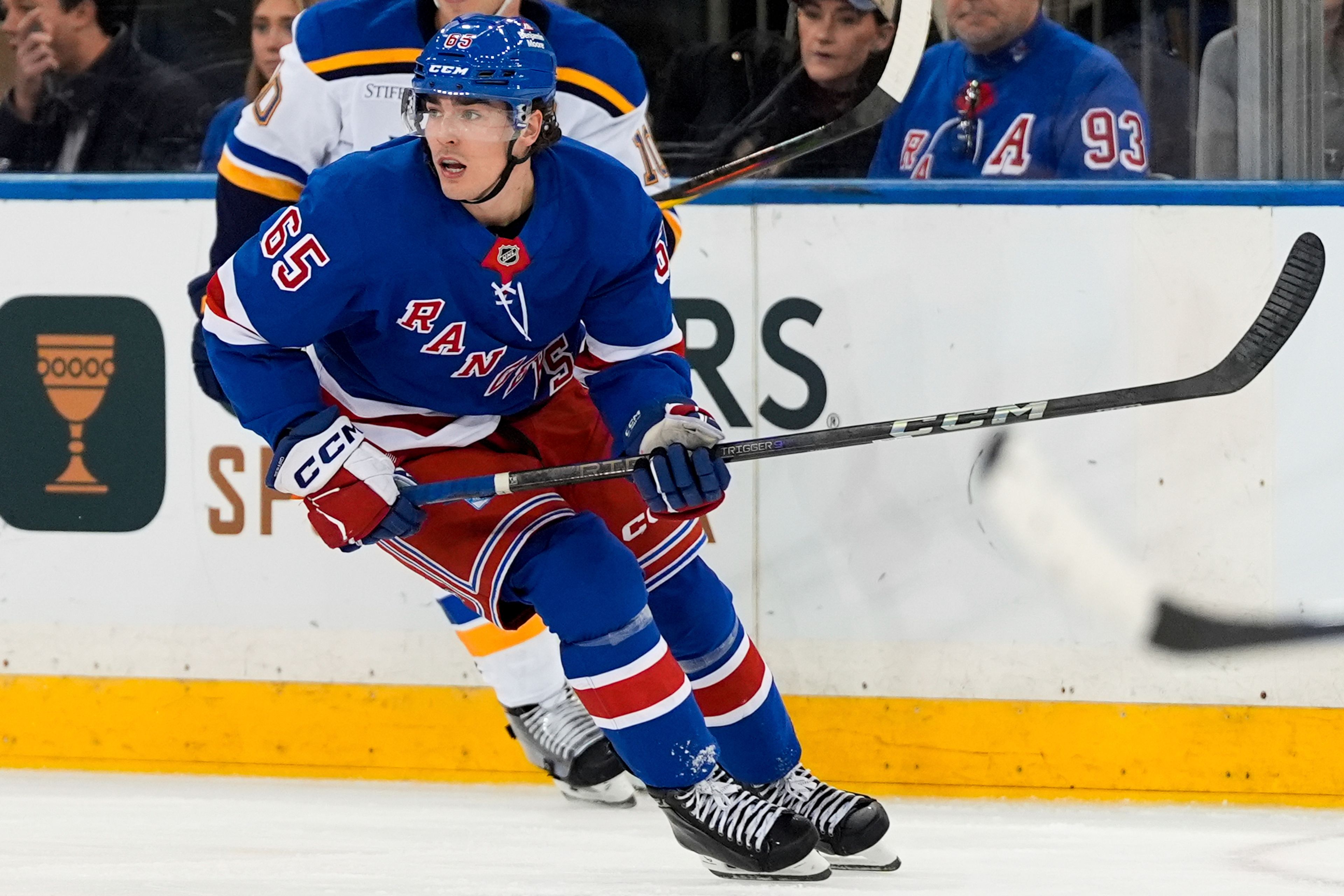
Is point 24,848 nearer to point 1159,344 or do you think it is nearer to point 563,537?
point 563,537

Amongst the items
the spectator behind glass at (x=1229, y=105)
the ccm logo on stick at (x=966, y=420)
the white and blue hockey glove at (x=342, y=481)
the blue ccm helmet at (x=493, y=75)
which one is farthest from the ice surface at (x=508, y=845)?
the spectator behind glass at (x=1229, y=105)

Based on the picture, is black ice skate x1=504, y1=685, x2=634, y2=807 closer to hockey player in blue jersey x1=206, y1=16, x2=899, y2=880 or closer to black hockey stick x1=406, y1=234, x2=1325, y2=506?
hockey player in blue jersey x1=206, y1=16, x2=899, y2=880

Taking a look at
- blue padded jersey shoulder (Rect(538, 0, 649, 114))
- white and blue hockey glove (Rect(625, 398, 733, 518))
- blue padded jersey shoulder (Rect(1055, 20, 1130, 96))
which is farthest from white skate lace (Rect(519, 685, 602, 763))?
blue padded jersey shoulder (Rect(1055, 20, 1130, 96))

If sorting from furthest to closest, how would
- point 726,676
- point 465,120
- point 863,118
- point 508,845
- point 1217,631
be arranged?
point 863,118 → point 1217,631 → point 508,845 → point 726,676 → point 465,120

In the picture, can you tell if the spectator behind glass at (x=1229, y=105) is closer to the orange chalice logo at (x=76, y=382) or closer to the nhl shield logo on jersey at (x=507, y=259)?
the nhl shield logo on jersey at (x=507, y=259)

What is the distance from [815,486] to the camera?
284 centimetres

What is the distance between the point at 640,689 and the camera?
2.06m

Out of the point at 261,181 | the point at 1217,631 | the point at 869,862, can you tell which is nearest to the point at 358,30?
the point at 261,181

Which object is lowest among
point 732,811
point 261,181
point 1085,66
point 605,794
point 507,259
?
point 605,794

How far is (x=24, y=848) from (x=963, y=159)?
1778 millimetres

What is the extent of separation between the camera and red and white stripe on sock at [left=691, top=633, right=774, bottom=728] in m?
2.24

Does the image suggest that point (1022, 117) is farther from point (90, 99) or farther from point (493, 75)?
point (90, 99)

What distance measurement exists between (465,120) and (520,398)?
0.41 metres

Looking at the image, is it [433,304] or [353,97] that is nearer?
[433,304]
